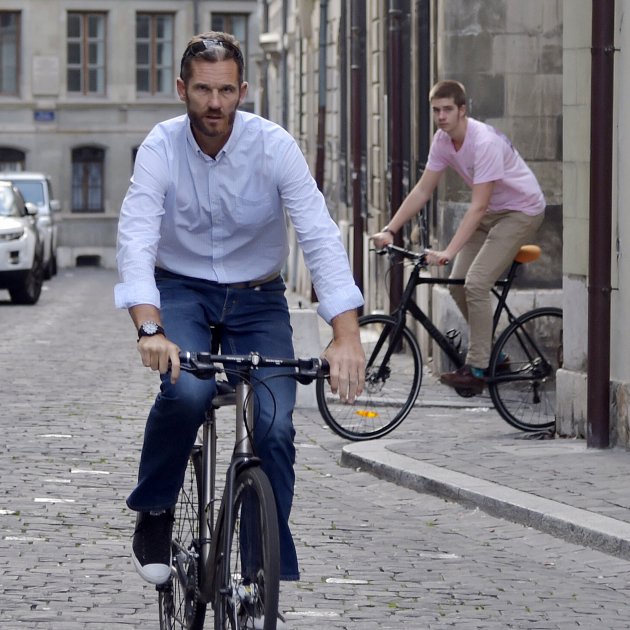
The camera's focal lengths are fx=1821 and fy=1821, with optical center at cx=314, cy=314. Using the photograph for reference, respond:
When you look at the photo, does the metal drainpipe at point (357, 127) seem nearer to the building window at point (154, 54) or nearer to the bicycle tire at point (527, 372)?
the bicycle tire at point (527, 372)

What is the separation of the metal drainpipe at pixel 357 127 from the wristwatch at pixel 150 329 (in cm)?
1659

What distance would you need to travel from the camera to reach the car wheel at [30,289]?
2639cm

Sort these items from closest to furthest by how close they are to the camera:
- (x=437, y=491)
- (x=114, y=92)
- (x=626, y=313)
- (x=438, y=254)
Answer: (x=437, y=491) → (x=626, y=313) → (x=438, y=254) → (x=114, y=92)

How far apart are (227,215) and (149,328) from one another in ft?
1.87

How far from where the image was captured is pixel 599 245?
9.74 m

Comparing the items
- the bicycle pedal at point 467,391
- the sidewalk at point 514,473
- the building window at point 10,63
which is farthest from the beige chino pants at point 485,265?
the building window at point 10,63

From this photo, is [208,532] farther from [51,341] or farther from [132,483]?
[51,341]

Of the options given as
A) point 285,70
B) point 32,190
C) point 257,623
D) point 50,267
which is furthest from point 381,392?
point 50,267

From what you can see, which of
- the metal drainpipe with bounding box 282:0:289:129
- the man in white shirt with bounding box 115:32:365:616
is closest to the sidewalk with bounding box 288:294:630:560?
the man in white shirt with bounding box 115:32:365:616

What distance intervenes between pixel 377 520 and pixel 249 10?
46818 mm

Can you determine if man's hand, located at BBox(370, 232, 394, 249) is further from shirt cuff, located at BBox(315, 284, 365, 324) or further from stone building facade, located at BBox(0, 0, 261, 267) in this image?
stone building facade, located at BBox(0, 0, 261, 267)

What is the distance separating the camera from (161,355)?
464 centimetres

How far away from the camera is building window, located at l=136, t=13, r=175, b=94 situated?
52656 mm

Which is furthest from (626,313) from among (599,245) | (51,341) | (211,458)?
(51,341)
